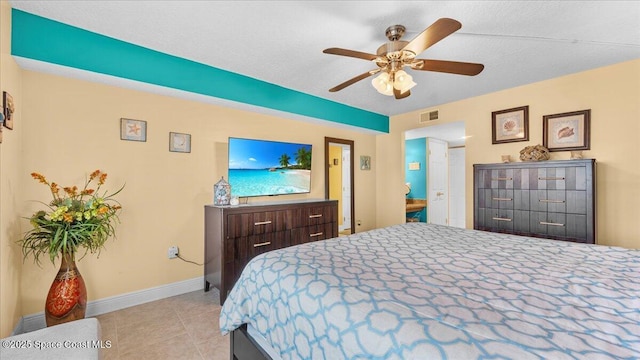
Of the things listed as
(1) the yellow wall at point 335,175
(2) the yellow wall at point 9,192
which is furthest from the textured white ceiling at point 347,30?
(1) the yellow wall at point 335,175

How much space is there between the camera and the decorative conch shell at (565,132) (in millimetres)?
2947

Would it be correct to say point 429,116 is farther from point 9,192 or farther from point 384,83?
point 9,192

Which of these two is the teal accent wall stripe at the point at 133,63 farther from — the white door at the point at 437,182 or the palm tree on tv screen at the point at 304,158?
the white door at the point at 437,182

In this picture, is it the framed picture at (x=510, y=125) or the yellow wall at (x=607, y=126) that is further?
the framed picture at (x=510, y=125)

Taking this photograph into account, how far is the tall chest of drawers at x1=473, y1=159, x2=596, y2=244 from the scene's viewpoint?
2.52 meters

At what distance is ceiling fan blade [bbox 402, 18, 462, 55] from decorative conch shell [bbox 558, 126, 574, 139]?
2.40 metres

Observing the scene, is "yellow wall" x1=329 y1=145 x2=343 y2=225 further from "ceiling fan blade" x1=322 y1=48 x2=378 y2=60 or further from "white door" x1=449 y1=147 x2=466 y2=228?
"ceiling fan blade" x1=322 y1=48 x2=378 y2=60

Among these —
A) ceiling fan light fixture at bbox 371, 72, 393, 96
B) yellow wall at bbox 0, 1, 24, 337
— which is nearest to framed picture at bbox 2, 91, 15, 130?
yellow wall at bbox 0, 1, 24, 337

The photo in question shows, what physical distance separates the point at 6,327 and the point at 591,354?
307 centimetres

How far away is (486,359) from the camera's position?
2.35ft

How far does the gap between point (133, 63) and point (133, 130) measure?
0.64m

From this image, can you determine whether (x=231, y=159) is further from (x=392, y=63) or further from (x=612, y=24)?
(x=612, y=24)

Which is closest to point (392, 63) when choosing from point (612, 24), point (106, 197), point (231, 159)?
point (612, 24)

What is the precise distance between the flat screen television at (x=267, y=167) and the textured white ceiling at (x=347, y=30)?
88 cm
